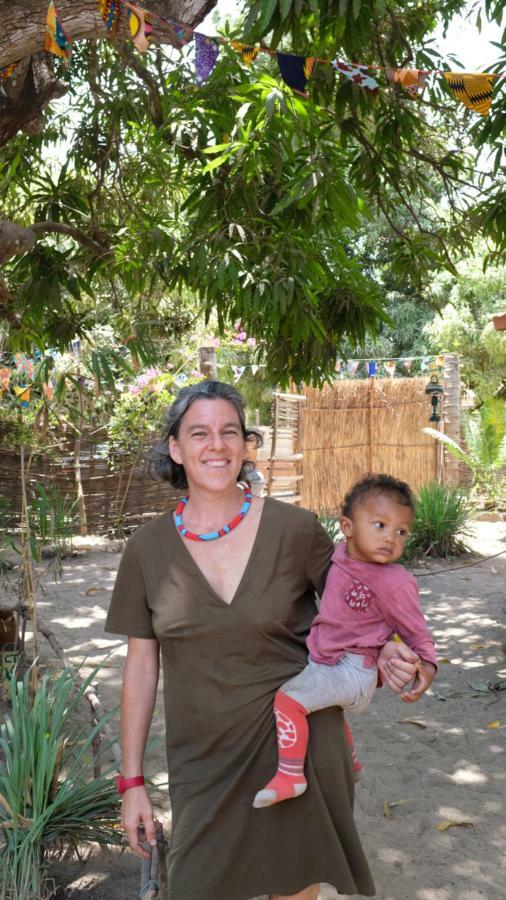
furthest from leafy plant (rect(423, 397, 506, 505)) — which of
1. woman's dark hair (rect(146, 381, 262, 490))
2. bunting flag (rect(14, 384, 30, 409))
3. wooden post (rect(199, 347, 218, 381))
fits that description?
woman's dark hair (rect(146, 381, 262, 490))

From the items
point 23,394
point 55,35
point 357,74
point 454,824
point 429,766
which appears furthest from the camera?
point 23,394

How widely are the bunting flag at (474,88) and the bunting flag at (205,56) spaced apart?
89 centimetres

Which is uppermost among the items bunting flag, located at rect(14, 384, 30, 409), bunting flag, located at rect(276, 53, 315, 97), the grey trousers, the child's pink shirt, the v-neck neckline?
bunting flag, located at rect(276, 53, 315, 97)

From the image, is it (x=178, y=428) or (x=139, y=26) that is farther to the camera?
(x=139, y=26)

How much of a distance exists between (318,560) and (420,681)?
1.16 feet

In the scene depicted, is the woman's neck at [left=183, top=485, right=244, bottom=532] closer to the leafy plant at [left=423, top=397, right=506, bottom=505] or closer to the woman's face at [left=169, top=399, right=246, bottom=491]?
the woman's face at [left=169, top=399, right=246, bottom=491]

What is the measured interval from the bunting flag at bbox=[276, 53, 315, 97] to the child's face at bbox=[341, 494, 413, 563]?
180 cm

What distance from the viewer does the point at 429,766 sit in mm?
4109

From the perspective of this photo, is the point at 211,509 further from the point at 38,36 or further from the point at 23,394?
the point at 23,394

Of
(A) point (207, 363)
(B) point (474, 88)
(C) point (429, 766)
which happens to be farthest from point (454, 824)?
(A) point (207, 363)

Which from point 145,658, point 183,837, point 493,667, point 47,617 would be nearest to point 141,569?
point 145,658

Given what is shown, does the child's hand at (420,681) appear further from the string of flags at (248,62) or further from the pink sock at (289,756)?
the string of flags at (248,62)

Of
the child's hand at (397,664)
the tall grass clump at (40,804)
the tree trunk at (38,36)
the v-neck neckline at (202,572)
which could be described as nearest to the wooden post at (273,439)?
the tree trunk at (38,36)

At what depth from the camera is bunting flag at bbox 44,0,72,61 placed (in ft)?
9.18
